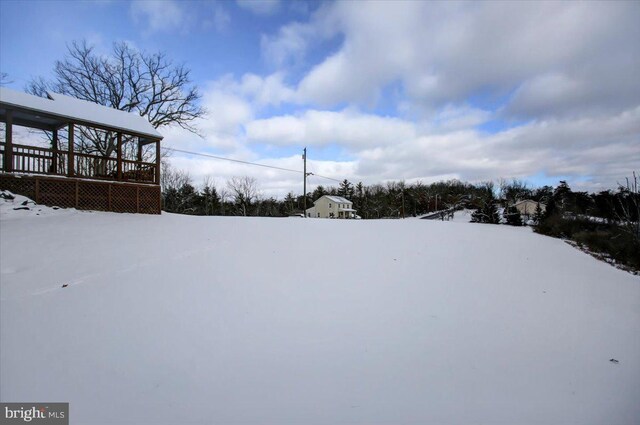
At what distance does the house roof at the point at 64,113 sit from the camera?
35.2 ft

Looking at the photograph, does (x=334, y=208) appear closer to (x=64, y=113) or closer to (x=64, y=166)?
(x=64, y=166)

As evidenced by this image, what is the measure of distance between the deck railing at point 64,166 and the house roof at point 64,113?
1495 mm

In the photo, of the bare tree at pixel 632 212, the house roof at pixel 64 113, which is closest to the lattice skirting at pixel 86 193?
the house roof at pixel 64 113

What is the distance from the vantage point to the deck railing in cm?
1067

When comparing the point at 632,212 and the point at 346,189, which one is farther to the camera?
the point at 346,189

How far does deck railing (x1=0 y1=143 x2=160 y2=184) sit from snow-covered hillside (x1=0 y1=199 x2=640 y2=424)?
4.73 meters

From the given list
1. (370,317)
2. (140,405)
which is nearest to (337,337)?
(370,317)

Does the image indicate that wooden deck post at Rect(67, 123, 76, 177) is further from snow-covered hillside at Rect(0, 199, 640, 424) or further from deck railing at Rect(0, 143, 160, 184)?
snow-covered hillside at Rect(0, 199, 640, 424)

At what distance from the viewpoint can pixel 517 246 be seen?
35.4 ft

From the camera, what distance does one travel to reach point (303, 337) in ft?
12.0

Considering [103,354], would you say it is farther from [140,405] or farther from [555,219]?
[555,219]

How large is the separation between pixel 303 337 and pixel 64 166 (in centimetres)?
1418

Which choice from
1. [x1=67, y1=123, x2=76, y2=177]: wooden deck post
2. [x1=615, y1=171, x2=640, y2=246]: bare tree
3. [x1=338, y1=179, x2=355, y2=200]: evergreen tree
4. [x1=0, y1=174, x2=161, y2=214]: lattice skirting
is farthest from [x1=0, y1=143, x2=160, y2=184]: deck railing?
[x1=338, y1=179, x2=355, y2=200]: evergreen tree

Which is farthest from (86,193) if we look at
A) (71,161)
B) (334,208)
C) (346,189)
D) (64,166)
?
(346,189)
